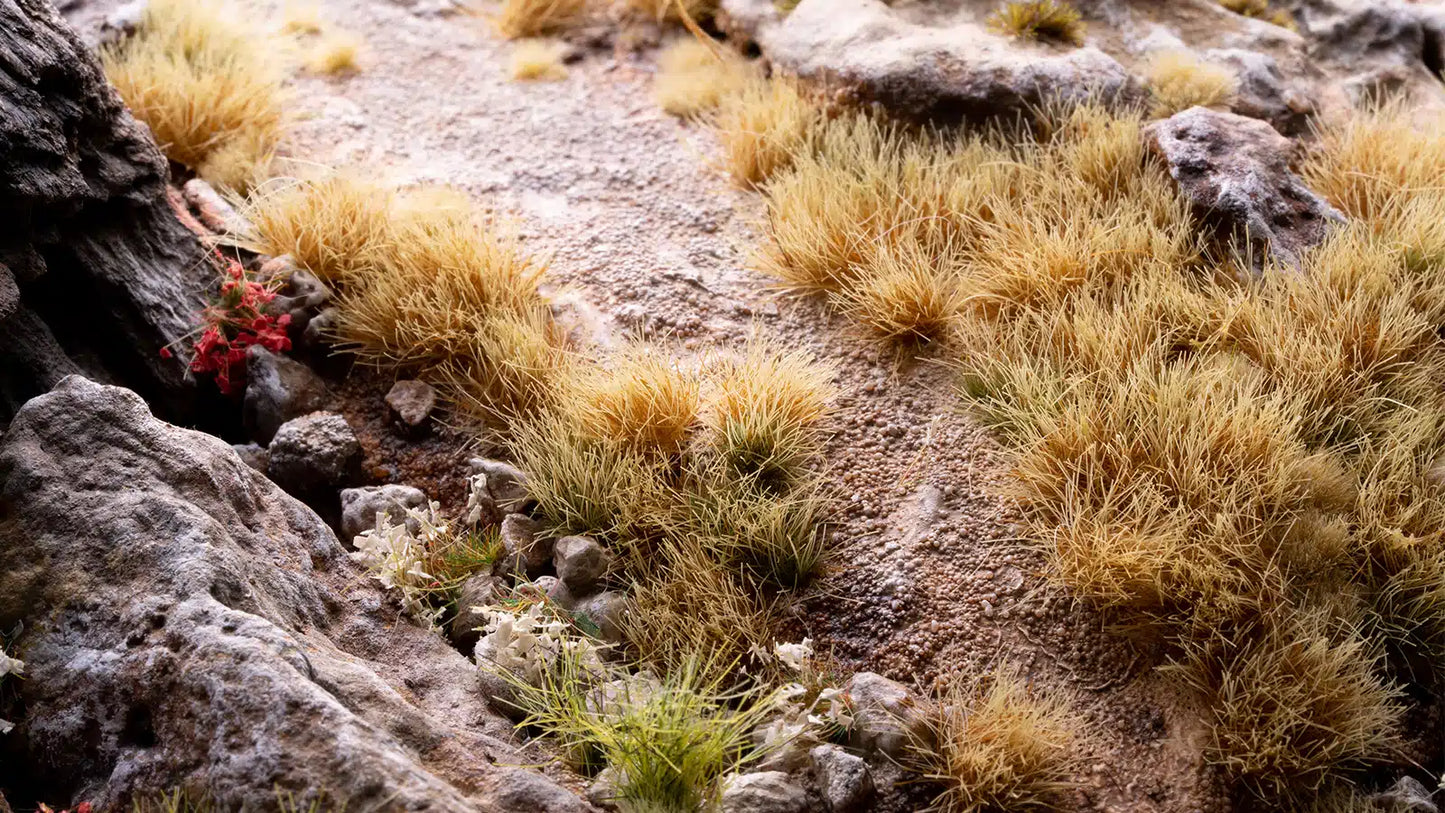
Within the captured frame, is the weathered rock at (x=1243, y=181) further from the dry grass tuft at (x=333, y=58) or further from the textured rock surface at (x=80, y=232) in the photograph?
the dry grass tuft at (x=333, y=58)

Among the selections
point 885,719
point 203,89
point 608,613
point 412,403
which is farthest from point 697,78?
point 885,719

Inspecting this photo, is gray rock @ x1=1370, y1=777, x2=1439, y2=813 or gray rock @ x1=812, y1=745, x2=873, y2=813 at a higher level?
gray rock @ x1=812, y1=745, x2=873, y2=813

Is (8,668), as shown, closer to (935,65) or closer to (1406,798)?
(1406,798)

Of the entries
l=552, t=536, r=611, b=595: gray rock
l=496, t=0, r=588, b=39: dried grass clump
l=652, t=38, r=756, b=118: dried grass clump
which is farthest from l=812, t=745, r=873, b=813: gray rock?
l=496, t=0, r=588, b=39: dried grass clump

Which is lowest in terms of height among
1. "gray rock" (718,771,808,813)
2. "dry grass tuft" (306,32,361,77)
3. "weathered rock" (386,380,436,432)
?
"gray rock" (718,771,808,813)

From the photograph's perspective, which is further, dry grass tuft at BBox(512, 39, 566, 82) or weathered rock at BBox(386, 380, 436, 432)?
dry grass tuft at BBox(512, 39, 566, 82)

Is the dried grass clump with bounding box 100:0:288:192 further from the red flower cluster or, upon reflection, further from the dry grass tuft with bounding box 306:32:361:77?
the red flower cluster

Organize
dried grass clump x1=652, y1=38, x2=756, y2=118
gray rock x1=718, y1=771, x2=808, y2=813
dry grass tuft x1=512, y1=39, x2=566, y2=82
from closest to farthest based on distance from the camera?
gray rock x1=718, y1=771, x2=808, y2=813, dried grass clump x1=652, y1=38, x2=756, y2=118, dry grass tuft x1=512, y1=39, x2=566, y2=82

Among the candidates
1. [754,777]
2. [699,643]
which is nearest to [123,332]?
[699,643]
